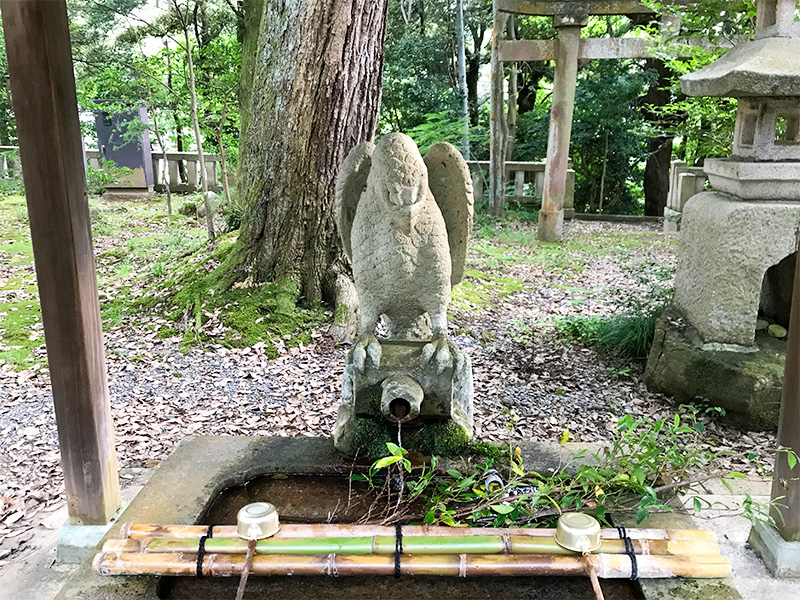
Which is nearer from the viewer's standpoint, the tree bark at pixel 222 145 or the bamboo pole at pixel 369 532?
the bamboo pole at pixel 369 532

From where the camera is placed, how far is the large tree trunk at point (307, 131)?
455 cm

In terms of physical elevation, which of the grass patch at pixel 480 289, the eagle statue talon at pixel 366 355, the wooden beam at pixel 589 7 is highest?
the wooden beam at pixel 589 7

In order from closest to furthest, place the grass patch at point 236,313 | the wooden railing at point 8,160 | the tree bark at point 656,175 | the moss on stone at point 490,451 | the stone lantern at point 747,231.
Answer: the moss on stone at point 490,451, the stone lantern at point 747,231, the grass patch at point 236,313, the wooden railing at point 8,160, the tree bark at point 656,175

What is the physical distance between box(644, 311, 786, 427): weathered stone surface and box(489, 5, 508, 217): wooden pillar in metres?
6.51

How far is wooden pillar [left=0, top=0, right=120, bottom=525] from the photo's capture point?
6.61ft

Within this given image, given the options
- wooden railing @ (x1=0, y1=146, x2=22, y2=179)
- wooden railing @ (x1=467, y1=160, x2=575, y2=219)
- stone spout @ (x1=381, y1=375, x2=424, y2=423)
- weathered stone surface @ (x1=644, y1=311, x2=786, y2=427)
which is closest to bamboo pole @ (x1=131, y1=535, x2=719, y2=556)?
stone spout @ (x1=381, y1=375, x2=424, y2=423)

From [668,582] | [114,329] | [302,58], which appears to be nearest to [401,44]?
[302,58]

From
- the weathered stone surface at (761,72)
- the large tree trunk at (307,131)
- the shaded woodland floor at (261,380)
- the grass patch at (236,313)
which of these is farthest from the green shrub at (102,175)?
the weathered stone surface at (761,72)

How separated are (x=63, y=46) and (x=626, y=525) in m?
2.49

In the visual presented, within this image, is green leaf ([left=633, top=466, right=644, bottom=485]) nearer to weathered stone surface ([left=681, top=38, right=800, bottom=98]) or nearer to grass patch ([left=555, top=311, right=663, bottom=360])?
weathered stone surface ([left=681, top=38, right=800, bottom=98])

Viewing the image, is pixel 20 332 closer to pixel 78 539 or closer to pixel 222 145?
pixel 78 539

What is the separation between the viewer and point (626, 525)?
2.11m

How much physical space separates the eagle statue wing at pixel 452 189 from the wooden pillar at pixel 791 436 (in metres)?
1.25

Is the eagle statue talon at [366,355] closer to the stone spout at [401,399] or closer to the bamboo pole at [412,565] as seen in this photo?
the stone spout at [401,399]
